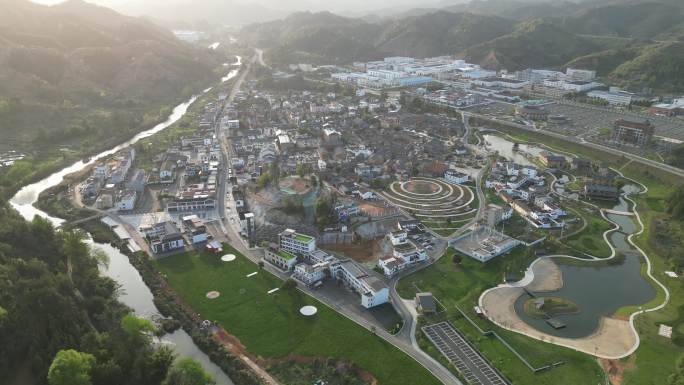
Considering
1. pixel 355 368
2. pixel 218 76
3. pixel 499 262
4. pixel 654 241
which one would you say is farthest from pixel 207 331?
pixel 218 76

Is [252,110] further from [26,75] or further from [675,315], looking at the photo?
[675,315]

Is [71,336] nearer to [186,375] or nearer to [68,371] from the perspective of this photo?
[68,371]

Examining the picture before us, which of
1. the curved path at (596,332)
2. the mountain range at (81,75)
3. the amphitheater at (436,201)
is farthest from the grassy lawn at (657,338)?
the mountain range at (81,75)

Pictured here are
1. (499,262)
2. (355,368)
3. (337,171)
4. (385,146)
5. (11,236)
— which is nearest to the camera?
(355,368)

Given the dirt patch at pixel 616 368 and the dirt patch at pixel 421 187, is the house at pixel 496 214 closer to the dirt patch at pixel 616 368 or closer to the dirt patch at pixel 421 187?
the dirt patch at pixel 421 187

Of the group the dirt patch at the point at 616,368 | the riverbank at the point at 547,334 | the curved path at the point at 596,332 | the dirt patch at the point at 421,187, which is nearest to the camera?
the dirt patch at the point at 616,368

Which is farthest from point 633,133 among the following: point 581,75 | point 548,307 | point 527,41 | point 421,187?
point 527,41
